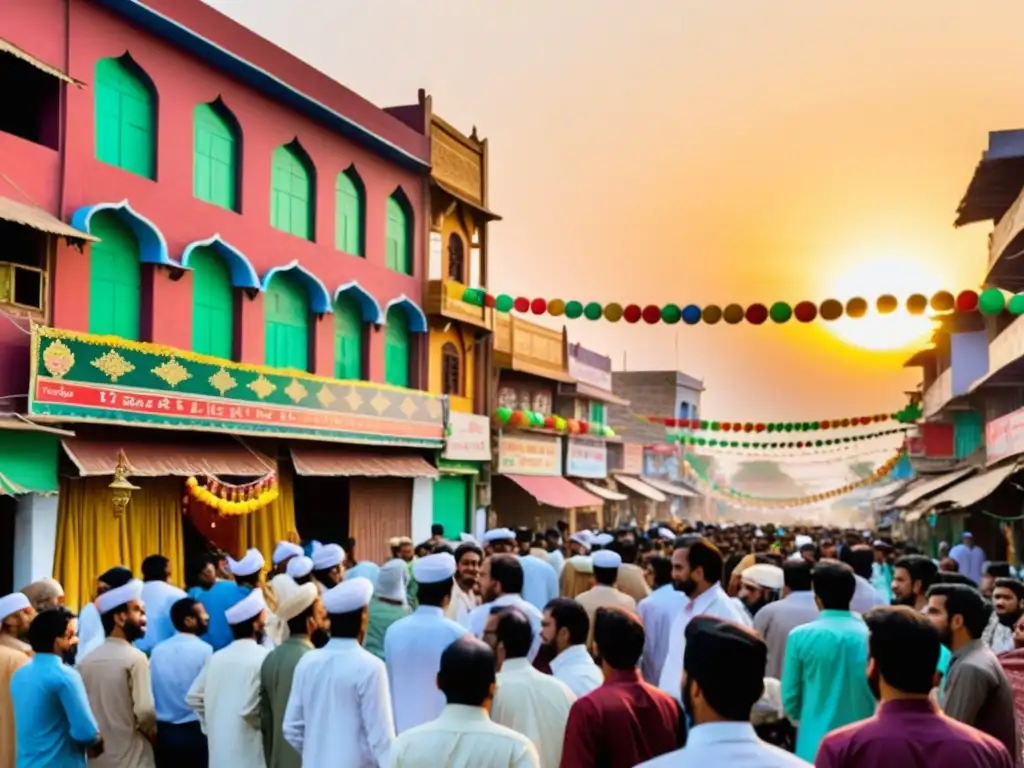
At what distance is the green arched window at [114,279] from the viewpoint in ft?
46.9

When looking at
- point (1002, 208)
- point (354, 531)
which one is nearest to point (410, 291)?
point (354, 531)

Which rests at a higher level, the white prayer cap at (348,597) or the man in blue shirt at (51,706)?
the white prayer cap at (348,597)

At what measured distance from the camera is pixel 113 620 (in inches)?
243

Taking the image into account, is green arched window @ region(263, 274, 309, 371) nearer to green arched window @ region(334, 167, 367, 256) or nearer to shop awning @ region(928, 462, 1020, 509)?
green arched window @ region(334, 167, 367, 256)

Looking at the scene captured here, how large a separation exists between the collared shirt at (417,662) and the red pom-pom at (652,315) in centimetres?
1142

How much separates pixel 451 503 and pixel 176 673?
18596mm

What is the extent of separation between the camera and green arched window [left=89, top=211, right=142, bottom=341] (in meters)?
14.3

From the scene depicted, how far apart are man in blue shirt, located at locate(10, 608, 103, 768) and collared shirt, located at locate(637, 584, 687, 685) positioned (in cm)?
365

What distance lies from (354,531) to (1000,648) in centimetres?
1459

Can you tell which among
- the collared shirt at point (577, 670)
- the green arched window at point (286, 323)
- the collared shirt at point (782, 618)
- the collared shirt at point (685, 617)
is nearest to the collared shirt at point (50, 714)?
the collared shirt at point (577, 670)

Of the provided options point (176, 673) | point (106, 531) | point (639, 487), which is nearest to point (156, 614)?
point (176, 673)

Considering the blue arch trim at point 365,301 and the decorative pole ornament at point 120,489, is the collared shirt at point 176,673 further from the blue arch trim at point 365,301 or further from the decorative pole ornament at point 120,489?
the blue arch trim at point 365,301

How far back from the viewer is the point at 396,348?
74.1 feet

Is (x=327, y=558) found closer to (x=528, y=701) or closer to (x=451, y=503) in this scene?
(x=528, y=701)
